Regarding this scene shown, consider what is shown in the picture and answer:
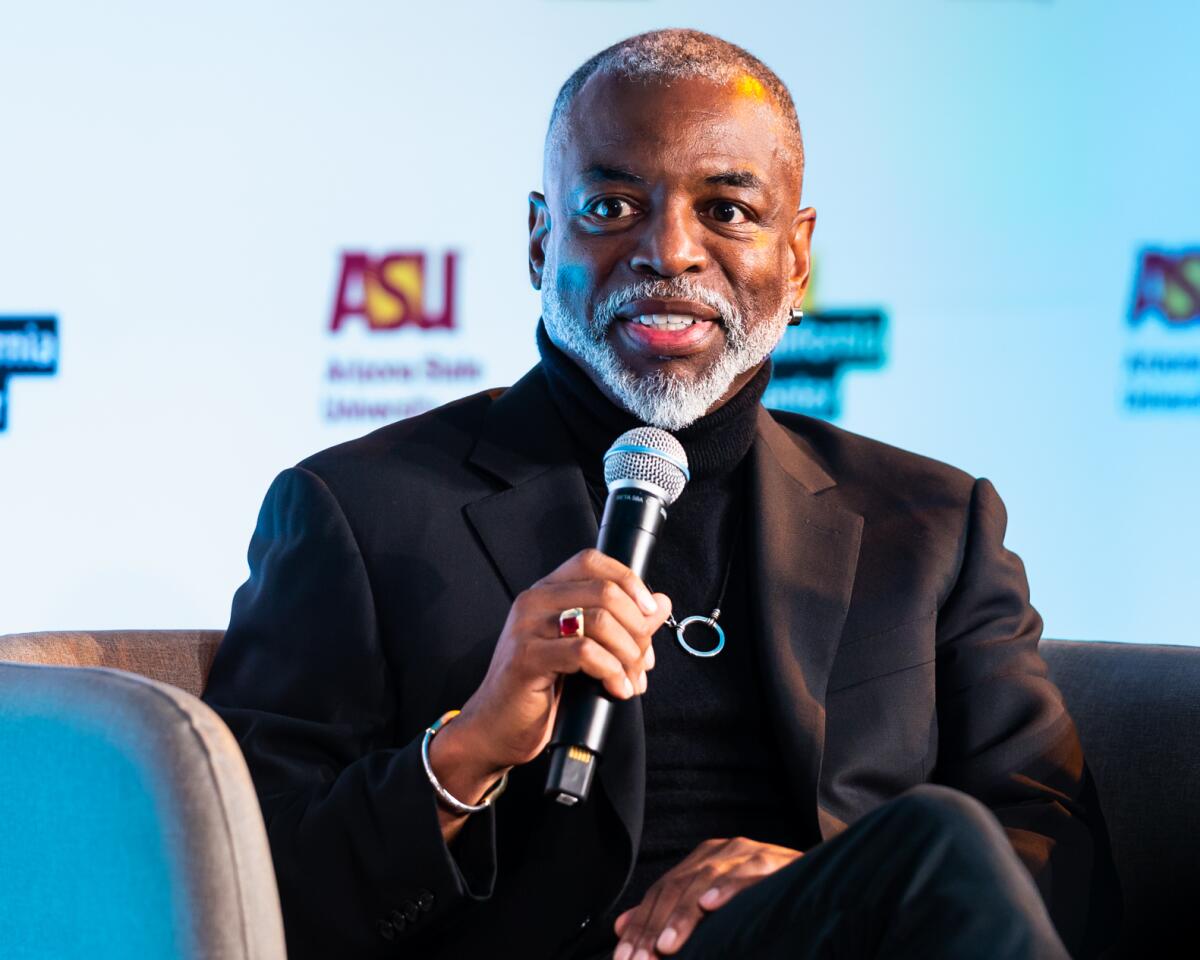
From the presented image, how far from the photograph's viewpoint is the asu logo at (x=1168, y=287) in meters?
3.36

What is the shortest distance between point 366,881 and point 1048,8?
8.53ft

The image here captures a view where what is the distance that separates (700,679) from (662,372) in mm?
386

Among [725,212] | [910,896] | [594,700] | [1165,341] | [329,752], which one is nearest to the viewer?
[910,896]

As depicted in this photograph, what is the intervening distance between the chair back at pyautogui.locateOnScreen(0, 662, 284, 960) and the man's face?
78cm

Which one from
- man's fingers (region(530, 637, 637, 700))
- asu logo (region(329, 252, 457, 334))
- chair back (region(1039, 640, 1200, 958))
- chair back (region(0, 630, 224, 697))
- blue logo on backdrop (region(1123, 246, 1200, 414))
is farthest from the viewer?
asu logo (region(329, 252, 457, 334))

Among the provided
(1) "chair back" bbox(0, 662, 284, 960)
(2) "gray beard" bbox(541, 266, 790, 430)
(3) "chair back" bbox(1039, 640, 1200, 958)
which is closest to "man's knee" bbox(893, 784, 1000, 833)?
(1) "chair back" bbox(0, 662, 284, 960)

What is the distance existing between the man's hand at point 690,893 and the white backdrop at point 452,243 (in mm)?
1932

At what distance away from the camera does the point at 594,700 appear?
139cm

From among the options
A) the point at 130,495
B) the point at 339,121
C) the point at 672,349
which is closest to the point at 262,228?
the point at 339,121

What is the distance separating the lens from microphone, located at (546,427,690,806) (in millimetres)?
1328

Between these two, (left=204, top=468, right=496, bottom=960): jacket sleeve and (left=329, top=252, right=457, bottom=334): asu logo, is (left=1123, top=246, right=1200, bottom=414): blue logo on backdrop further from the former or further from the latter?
(left=204, top=468, right=496, bottom=960): jacket sleeve

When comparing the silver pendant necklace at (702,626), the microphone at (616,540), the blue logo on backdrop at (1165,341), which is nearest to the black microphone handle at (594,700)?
the microphone at (616,540)

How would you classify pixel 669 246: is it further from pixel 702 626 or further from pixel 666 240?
pixel 702 626

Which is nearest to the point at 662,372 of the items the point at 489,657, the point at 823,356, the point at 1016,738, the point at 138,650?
the point at 489,657
